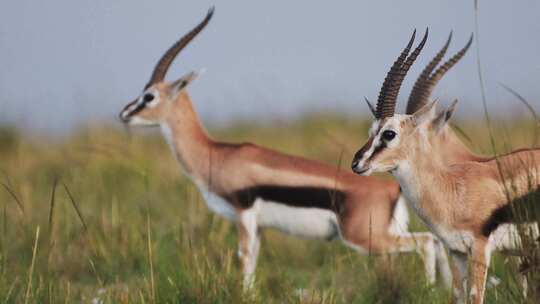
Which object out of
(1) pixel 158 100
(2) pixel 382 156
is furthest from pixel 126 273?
(2) pixel 382 156

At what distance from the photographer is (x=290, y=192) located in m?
8.15

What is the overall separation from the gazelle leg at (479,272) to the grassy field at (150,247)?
14cm

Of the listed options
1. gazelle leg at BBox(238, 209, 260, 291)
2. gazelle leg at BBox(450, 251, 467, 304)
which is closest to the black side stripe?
gazelle leg at BBox(238, 209, 260, 291)

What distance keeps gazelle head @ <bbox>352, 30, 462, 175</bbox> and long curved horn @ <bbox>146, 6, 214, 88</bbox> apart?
3.62 m

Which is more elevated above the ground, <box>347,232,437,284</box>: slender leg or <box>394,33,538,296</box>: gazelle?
<box>394,33,538,296</box>: gazelle

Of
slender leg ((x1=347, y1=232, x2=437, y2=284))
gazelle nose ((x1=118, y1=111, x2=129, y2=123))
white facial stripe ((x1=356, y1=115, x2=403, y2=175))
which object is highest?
gazelle nose ((x1=118, y1=111, x2=129, y2=123))

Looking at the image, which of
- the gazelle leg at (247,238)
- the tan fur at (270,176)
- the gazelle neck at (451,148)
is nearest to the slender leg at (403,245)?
the tan fur at (270,176)

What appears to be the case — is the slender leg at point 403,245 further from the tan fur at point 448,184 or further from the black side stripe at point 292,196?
the tan fur at point 448,184

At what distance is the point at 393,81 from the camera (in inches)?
214

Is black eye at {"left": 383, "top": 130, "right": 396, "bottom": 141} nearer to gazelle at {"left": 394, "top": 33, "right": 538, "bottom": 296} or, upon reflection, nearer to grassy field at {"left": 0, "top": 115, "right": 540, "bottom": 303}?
gazelle at {"left": 394, "top": 33, "right": 538, "bottom": 296}

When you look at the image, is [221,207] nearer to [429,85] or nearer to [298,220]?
[298,220]

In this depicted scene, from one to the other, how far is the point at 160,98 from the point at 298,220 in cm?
203

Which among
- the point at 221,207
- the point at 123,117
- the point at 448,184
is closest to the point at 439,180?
the point at 448,184

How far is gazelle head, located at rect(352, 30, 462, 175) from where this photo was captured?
17.6 feet
